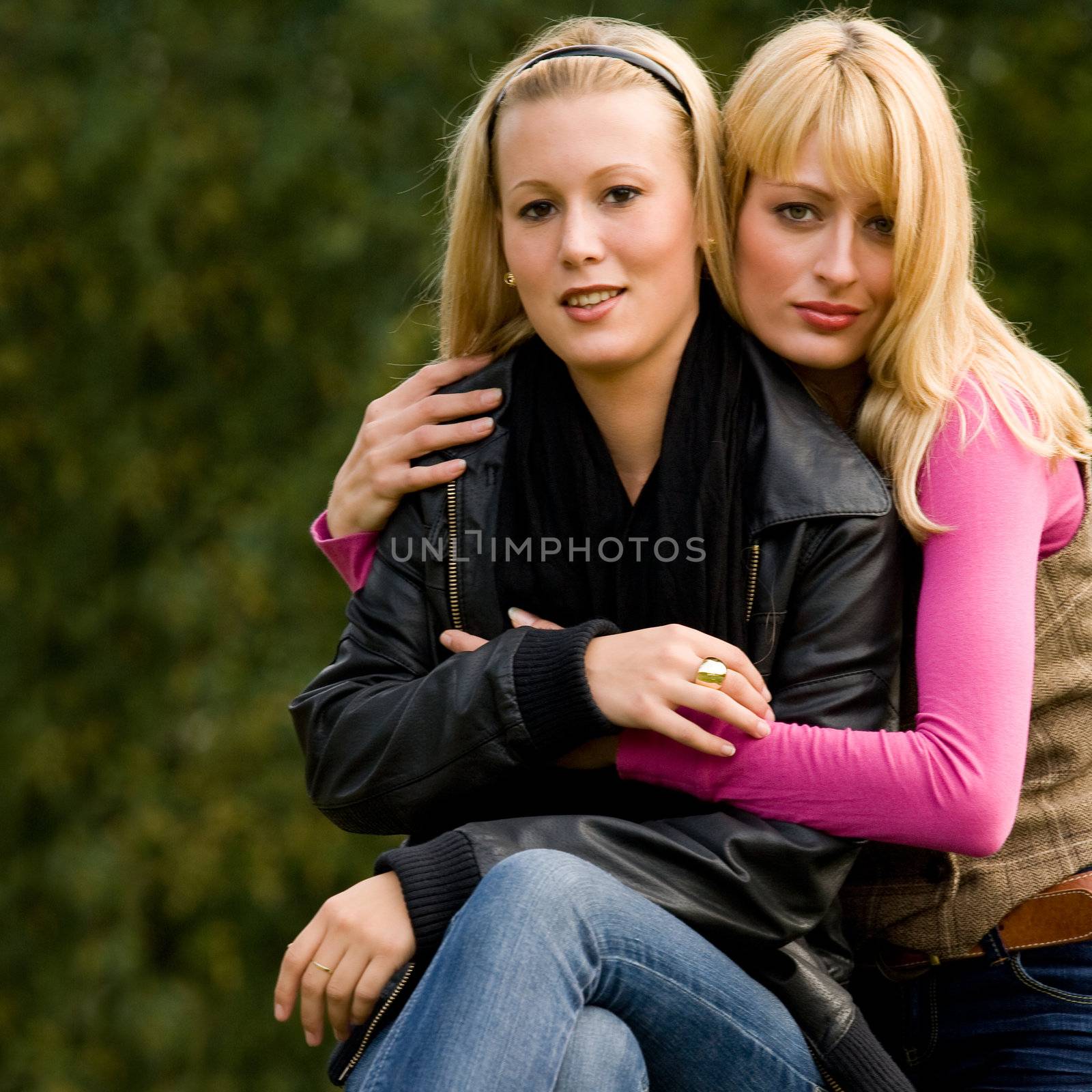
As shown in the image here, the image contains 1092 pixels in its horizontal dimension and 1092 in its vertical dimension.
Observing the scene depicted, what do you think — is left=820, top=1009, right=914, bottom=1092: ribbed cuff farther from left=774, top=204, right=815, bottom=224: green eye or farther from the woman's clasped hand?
left=774, top=204, right=815, bottom=224: green eye

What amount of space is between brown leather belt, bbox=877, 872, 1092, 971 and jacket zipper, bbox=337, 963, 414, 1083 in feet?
2.16

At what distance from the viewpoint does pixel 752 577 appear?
2057 millimetres

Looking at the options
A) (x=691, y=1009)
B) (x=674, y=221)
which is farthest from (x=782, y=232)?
(x=691, y=1009)

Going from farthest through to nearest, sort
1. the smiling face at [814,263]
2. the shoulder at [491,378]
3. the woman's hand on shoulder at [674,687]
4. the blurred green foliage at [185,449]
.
→ 1. the blurred green foliage at [185,449]
2. the shoulder at [491,378]
3. the smiling face at [814,263]
4. the woman's hand on shoulder at [674,687]

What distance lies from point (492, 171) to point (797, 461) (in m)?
0.61

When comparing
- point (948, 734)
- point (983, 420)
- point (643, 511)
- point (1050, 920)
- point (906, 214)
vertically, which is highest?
point (906, 214)

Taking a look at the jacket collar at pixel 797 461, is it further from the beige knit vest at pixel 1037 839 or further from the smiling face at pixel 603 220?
the beige knit vest at pixel 1037 839

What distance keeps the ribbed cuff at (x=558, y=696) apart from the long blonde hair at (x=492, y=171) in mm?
585

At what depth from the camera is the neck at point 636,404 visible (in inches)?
88.0

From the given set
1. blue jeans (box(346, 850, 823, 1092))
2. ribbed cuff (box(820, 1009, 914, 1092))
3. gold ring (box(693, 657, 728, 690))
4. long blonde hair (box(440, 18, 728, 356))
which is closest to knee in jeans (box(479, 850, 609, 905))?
blue jeans (box(346, 850, 823, 1092))

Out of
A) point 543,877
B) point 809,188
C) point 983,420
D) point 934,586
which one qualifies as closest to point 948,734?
point 934,586

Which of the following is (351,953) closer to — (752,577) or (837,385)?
(752,577)

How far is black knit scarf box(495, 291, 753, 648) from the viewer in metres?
2.07

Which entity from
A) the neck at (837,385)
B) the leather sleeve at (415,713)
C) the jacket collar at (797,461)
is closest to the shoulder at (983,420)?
the jacket collar at (797,461)
